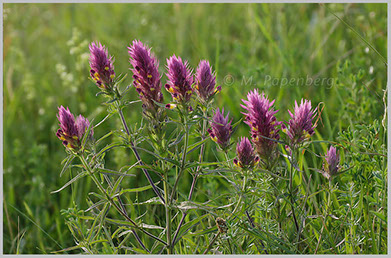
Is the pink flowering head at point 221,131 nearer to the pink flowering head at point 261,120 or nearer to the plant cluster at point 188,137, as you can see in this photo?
the plant cluster at point 188,137

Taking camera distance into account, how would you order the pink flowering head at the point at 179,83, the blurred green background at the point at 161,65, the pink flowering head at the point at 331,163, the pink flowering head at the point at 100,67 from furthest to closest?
the blurred green background at the point at 161,65 < the pink flowering head at the point at 331,163 < the pink flowering head at the point at 100,67 < the pink flowering head at the point at 179,83

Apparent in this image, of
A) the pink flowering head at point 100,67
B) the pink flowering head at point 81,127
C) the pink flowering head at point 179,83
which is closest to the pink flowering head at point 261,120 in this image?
the pink flowering head at point 179,83

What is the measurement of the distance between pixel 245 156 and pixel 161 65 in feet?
8.81

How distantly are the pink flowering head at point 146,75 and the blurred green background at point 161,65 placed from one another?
2.30 feet

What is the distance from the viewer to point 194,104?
6.88ft

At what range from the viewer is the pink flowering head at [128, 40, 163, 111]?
79.8 inches

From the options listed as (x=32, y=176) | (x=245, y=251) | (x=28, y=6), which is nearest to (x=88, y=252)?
(x=245, y=251)

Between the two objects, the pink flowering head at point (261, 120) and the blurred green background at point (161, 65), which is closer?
the pink flowering head at point (261, 120)

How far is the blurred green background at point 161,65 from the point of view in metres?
3.38

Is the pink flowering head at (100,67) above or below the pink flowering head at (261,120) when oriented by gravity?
above

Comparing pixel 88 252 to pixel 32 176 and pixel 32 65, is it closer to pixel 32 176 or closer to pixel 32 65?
pixel 32 176

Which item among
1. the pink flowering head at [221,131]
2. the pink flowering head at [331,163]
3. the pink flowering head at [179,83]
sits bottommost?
the pink flowering head at [331,163]

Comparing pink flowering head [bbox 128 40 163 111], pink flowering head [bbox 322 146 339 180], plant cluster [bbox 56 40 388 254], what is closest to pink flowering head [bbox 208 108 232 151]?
plant cluster [bbox 56 40 388 254]

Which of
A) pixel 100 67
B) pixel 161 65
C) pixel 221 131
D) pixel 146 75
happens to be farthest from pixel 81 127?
pixel 161 65
